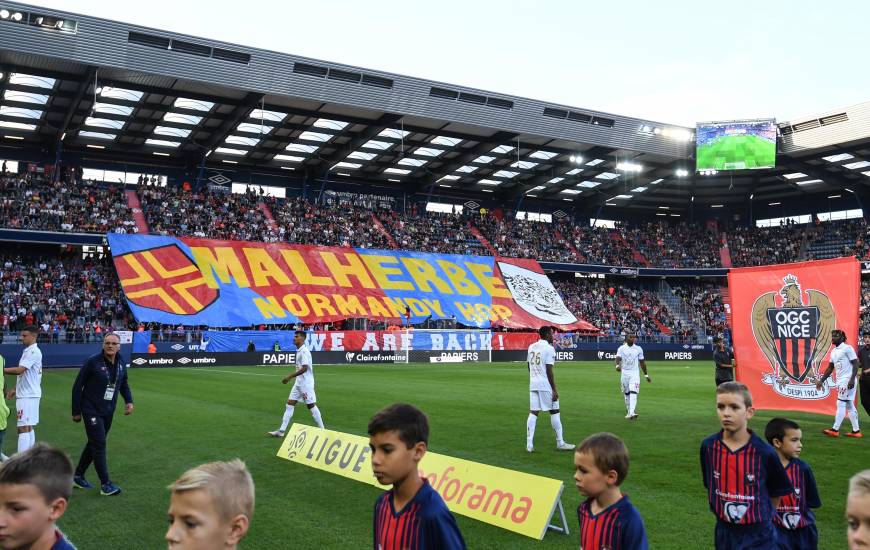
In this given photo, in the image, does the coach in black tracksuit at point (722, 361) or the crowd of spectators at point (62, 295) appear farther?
the crowd of spectators at point (62, 295)

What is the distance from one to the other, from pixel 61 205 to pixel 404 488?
4546cm

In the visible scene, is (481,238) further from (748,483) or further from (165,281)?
(748,483)

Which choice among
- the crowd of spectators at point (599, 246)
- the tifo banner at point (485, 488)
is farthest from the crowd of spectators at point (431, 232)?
the tifo banner at point (485, 488)

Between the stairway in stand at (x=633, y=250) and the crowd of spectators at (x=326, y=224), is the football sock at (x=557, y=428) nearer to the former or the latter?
the crowd of spectators at (x=326, y=224)

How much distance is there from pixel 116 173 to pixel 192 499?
50712 millimetres

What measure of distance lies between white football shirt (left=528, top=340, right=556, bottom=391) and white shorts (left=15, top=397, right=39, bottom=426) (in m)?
8.14

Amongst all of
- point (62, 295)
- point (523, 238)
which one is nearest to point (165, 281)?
point (62, 295)

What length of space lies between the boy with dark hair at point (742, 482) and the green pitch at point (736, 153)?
4767cm

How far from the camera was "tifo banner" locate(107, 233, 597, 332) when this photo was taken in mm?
40719

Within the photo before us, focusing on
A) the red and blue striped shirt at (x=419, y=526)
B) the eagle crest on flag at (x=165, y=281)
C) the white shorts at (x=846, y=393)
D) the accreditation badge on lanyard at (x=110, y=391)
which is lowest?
the white shorts at (x=846, y=393)

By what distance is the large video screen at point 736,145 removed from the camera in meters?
47.1

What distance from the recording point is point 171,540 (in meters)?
2.60

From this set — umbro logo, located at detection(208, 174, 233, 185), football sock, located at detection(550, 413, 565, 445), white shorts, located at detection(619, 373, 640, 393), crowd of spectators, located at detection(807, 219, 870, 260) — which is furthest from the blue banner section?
crowd of spectators, located at detection(807, 219, 870, 260)

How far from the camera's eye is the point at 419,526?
3354 millimetres
